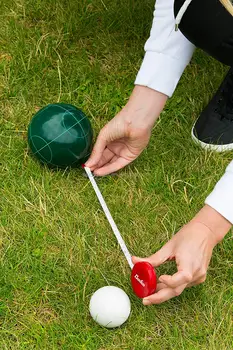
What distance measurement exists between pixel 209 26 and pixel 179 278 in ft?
3.10

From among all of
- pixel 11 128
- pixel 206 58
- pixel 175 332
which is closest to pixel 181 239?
pixel 175 332

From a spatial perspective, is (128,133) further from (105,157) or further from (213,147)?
(213,147)

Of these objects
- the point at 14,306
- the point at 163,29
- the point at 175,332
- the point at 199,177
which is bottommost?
the point at 14,306

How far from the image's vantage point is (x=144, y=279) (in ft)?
6.55

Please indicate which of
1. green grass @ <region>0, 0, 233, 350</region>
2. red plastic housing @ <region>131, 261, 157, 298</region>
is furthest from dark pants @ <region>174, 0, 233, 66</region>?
red plastic housing @ <region>131, 261, 157, 298</region>

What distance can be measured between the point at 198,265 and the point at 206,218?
0.17 m

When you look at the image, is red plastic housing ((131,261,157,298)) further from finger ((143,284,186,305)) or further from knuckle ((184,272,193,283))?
knuckle ((184,272,193,283))

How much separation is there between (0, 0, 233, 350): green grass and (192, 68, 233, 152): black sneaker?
0.16 feet

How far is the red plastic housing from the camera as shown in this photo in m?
1.98

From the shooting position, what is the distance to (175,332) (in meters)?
2.11

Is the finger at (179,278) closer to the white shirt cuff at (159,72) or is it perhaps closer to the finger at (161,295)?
the finger at (161,295)

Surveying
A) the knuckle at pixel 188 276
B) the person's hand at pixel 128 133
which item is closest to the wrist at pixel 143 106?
the person's hand at pixel 128 133

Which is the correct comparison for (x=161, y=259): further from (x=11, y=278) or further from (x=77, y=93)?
(x=77, y=93)

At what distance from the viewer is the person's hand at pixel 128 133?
2344mm
